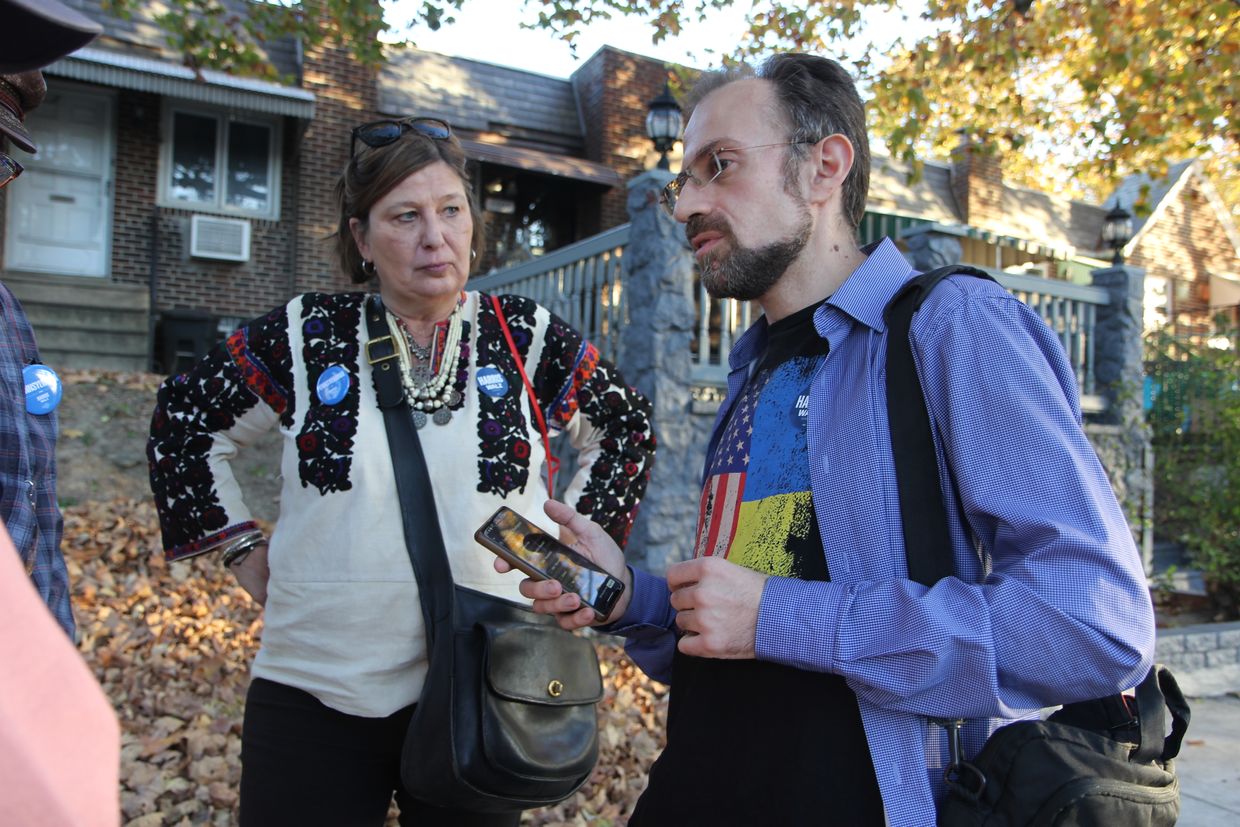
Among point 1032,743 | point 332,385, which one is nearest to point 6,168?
point 332,385

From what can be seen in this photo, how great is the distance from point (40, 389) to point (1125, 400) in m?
9.29

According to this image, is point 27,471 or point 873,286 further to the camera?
point 27,471

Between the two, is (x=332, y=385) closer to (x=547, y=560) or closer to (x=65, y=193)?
(x=547, y=560)

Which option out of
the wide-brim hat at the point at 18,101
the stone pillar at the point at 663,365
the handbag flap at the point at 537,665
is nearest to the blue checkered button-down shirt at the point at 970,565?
the handbag flap at the point at 537,665

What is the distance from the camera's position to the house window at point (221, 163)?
13.0 metres

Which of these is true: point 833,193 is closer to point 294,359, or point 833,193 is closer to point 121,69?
point 294,359

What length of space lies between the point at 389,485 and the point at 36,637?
70.4 inches

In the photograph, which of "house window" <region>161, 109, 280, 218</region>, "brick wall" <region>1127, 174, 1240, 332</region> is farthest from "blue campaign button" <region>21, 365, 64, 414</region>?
"brick wall" <region>1127, 174, 1240, 332</region>

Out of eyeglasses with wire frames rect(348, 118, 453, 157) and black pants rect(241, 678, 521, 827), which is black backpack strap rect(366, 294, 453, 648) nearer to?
black pants rect(241, 678, 521, 827)

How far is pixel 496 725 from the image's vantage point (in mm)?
2064

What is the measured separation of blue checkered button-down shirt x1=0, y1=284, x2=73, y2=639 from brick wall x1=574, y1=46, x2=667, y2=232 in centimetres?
1302

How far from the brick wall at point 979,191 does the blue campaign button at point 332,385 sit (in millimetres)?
18298

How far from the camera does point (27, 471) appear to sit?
1.86m

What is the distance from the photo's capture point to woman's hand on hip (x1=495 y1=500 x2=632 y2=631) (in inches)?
75.5
